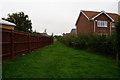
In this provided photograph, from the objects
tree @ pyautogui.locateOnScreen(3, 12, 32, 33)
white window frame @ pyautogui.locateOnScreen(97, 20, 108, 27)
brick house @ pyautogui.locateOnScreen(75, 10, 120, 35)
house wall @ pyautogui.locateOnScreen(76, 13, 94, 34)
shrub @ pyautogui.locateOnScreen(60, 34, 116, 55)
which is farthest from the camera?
tree @ pyautogui.locateOnScreen(3, 12, 32, 33)

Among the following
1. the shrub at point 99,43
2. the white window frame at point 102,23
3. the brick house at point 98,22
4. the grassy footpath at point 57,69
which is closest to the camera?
the grassy footpath at point 57,69

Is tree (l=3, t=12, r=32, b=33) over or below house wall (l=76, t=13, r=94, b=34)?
over

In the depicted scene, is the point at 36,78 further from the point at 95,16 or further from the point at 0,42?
the point at 95,16

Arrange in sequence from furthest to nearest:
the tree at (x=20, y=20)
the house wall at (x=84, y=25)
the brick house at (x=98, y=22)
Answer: the tree at (x=20, y=20) < the house wall at (x=84, y=25) < the brick house at (x=98, y=22)

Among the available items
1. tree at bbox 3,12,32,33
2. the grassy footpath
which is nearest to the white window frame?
the grassy footpath

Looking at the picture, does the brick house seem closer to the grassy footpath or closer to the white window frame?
the white window frame

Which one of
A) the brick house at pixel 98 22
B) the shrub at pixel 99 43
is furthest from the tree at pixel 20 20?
the shrub at pixel 99 43

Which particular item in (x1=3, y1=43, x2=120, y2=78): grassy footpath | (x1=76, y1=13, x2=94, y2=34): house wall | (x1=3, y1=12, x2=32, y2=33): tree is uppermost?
(x1=3, y1=12, x2=32, y2=33): tree

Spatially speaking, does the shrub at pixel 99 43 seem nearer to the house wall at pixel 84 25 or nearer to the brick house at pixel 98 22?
the house wall at pixel 84 25

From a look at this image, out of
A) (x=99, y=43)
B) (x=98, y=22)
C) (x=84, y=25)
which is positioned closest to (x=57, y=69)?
(x=99, y=43)

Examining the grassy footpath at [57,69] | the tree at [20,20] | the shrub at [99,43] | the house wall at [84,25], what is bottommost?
the grassy footpath at [57,69]

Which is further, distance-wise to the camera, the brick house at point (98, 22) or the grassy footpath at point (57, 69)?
the brick house at point (98, 22)

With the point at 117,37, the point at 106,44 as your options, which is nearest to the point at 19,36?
the point at 117,37

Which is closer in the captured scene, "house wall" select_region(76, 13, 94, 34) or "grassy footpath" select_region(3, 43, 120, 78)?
"grassy footpath" select_region(3, 43, 120, 78)
